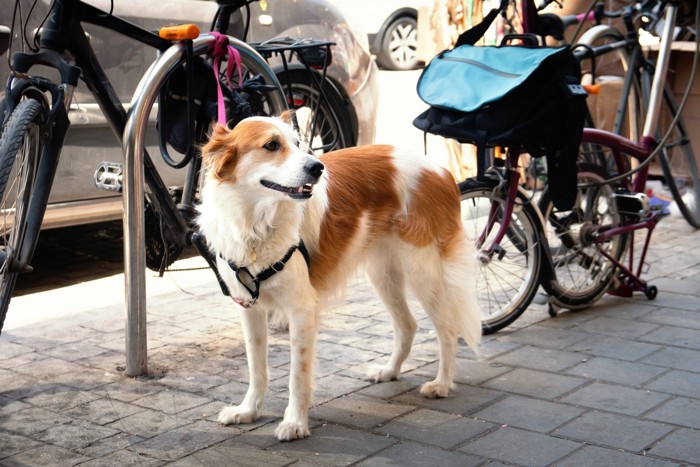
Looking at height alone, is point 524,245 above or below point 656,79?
below

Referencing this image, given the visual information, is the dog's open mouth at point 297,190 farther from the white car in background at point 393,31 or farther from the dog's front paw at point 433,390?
the white car in background at point 393,31

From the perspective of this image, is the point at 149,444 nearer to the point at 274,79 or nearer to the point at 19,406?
the point at 19,406

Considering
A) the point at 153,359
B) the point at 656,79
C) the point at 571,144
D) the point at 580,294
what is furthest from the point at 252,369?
the point at 656,79

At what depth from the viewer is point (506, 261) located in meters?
5.32

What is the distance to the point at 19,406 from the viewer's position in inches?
159

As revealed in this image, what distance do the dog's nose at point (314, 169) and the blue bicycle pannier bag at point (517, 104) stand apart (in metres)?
1.29

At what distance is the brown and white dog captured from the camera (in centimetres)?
355

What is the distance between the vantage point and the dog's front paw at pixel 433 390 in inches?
164

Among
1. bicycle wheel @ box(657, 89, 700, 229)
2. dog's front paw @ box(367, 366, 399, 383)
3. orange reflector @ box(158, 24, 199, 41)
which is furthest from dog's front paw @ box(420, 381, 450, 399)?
bicycle wheel @ box(657, 89, 700, 229)

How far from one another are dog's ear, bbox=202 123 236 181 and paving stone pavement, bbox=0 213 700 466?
1.02 meters

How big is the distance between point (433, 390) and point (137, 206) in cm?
153

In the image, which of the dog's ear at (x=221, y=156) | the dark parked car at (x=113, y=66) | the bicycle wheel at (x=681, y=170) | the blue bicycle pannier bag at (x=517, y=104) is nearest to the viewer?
the dog's ear at (x=221, y=156)

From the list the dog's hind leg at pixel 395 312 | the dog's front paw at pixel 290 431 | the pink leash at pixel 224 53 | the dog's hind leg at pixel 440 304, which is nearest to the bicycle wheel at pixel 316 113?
the pink leash at pixel 224 53

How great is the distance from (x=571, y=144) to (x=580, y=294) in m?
1.14
